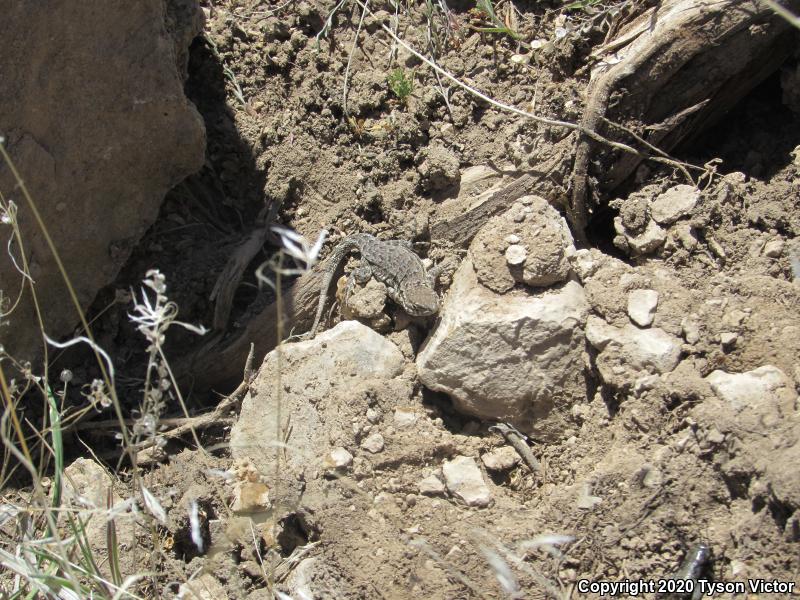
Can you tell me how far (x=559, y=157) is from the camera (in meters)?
3.91

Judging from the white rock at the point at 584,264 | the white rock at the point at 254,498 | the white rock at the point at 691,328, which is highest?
the white rock at the point at 584,264

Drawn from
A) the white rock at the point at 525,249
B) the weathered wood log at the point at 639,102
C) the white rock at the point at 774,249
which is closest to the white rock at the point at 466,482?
the white rock at the point at 525,249

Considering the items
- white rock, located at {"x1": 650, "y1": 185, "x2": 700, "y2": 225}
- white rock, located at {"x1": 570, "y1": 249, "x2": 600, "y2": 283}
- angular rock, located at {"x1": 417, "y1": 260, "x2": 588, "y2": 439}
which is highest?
white rock, located at {"x1": 650, "y1": 185, "x2": 700, "y2": 225}

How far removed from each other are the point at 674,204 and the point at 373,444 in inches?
74.3

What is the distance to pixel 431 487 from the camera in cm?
322

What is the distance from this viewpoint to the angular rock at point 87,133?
10.9 feet

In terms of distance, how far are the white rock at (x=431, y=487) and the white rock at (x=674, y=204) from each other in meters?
1.69

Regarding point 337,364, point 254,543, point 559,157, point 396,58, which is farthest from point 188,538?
point 396,58

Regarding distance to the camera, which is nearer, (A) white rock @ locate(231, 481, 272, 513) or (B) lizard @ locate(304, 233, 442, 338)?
(A) white rock @ locate(231, 481, 272, 513)

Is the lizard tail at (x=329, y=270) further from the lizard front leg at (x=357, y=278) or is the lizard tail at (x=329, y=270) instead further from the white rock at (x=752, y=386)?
the white rock at (x=752, y=386)

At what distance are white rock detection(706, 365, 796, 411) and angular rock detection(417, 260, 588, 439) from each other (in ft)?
2.19

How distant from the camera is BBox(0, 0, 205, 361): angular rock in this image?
3.31m

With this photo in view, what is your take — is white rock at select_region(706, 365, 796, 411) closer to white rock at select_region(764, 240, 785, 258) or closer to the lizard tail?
white rock at select_region(764, 240, 785, 258)

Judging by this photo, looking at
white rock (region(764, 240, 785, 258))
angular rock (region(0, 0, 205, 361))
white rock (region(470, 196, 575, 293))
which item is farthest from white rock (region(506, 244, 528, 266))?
angular rock (region(0, 0, 205, 361))
